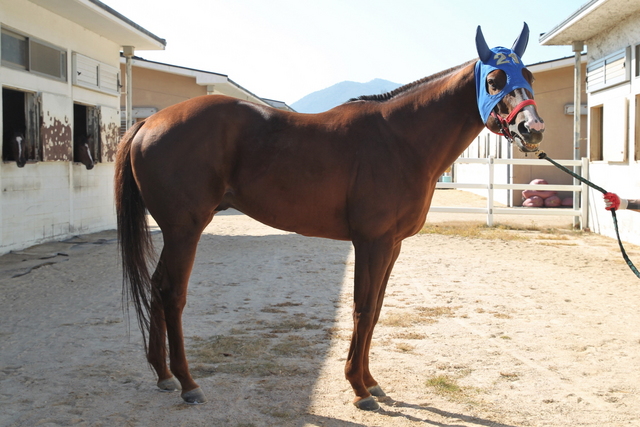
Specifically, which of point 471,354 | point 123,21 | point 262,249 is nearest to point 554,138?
point 262,249

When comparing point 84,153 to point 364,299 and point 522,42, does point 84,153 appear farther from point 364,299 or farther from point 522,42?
point 522,42

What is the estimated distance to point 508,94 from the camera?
284cm

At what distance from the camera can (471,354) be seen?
153 inches

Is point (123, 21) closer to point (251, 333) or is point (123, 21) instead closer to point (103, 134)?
point (103, 134)

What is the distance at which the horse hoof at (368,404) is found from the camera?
3016 mm

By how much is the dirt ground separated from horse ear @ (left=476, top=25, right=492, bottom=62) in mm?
1881

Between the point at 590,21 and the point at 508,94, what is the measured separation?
8.76 metres

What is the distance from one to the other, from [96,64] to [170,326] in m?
8.84

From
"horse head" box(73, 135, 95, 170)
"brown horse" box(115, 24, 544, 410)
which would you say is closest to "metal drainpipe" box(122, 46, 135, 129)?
"horse head" box(73, 135, 95, 170)

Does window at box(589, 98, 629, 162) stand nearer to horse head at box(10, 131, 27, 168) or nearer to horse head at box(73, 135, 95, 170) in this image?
horse head at box(73, 135, 95, 170)

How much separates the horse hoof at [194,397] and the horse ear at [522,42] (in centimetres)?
254

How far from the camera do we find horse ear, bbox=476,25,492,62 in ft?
9.53

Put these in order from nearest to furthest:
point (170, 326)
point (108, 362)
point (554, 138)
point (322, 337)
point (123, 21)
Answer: point (170, 326), point (108, 362), point (322, 337), point (123, 21), point (554, 138)

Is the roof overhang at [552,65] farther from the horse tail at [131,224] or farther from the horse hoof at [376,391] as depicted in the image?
the horse tail at [131,224]
